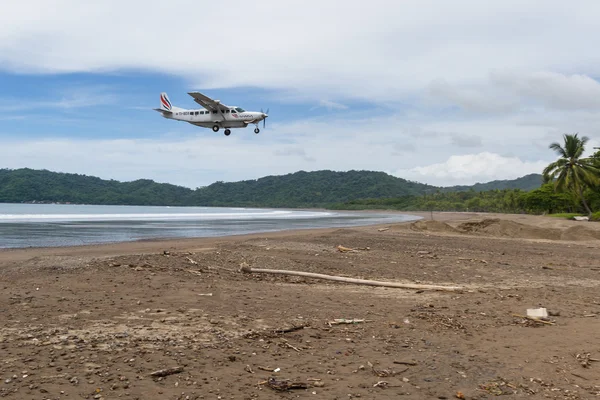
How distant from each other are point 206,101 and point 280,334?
65.3 ft

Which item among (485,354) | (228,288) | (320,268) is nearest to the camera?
(485,354)

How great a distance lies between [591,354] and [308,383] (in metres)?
4.13

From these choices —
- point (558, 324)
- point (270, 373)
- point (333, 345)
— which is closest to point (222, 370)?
point (270, 373)

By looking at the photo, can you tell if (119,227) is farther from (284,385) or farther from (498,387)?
(498,387)

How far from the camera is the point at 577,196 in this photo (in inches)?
2675

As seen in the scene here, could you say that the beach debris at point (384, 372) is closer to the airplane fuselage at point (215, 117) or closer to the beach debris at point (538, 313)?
the beach debris at point (538, 313)

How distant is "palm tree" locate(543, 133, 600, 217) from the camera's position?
197 feet

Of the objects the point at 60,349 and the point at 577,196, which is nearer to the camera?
the point at 60,349

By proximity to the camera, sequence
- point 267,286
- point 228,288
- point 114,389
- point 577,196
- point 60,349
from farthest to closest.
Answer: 1. point 577,196
2. point 267,286
3. point 228,288
4. point 60,349
5. point 114,389

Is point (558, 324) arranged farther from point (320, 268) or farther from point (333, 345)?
point (320, 268)

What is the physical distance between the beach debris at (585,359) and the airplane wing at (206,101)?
2071 cm

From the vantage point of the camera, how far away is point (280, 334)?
7117 millimetres

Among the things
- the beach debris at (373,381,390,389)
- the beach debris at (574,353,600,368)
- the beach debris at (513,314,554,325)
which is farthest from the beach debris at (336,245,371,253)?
the beach debris at (373,381,390,389)

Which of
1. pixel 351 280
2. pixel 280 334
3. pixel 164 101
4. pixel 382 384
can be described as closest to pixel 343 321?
pixel 280 334
